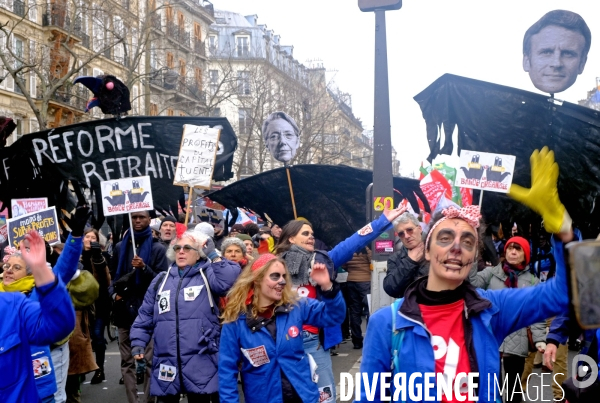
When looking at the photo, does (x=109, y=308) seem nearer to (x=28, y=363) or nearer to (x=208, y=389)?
(x=208, y=389)

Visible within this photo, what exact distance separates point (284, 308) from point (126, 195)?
415 centimetres

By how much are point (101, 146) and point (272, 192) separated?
7.07 ft

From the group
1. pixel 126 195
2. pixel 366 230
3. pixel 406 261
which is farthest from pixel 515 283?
pixel 126 195

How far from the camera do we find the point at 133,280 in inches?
322

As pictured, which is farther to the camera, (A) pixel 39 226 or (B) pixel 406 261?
(A) pixel 39 226

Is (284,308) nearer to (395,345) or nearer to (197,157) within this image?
(395,345)

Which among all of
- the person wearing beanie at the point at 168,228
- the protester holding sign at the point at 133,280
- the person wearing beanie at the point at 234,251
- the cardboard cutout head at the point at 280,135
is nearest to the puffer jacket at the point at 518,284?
the person wearing beanie at the point at 234,251

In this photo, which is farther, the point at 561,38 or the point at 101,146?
the point at 101,146

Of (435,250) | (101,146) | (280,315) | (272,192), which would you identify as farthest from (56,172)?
(435,250)

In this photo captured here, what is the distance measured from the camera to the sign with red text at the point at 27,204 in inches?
368

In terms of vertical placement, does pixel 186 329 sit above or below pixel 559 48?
below

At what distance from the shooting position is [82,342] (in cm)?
787

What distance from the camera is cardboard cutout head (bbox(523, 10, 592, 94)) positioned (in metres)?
6.72

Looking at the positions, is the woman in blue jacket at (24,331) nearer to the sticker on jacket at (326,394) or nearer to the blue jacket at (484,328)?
the blue jacket at (484,328)
